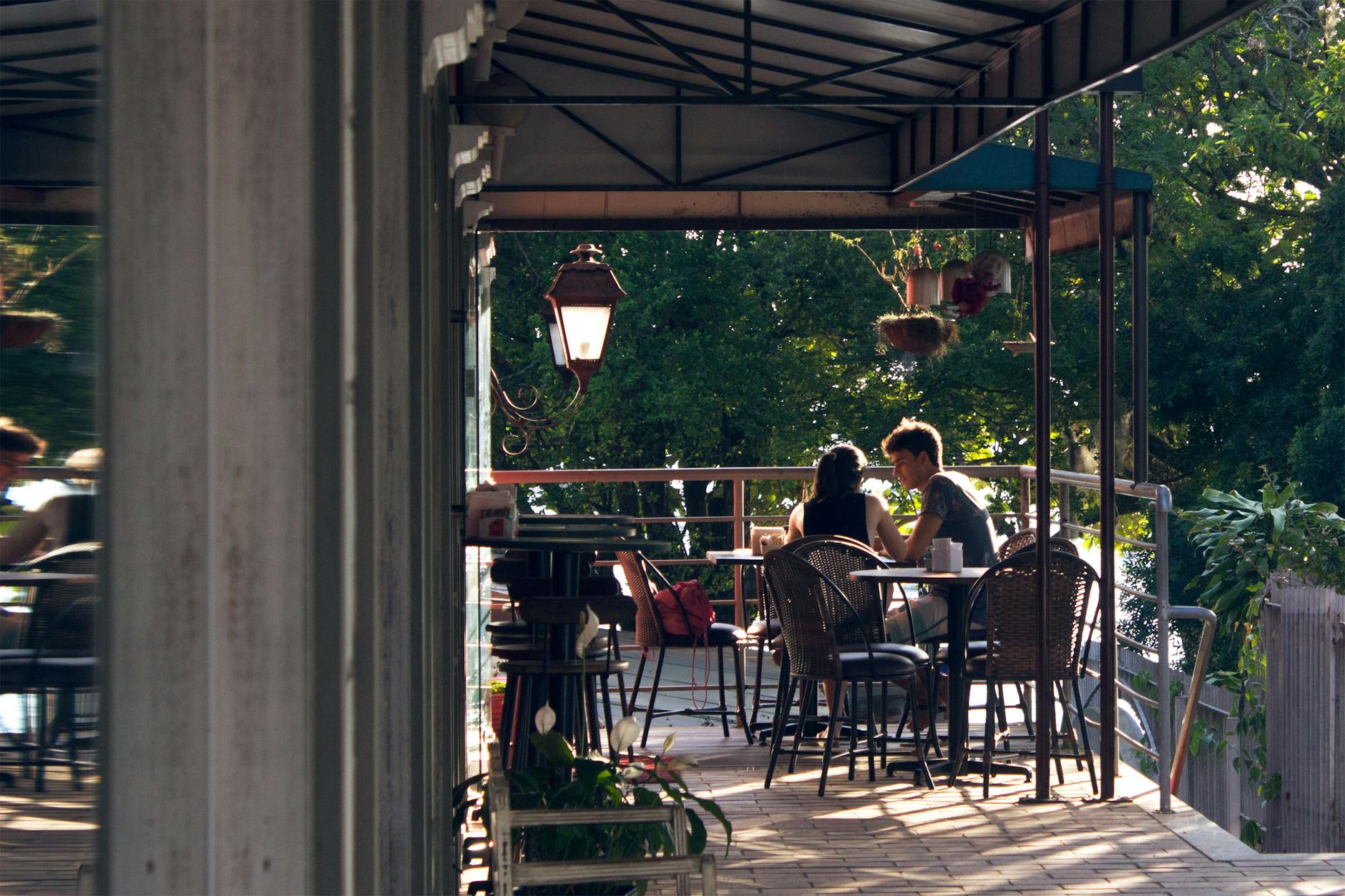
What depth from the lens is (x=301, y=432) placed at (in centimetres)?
138

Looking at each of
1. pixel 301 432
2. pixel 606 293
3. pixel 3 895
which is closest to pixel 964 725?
pixel 606 293

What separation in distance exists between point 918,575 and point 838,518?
32.6 inches

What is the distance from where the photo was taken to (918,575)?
561 cm

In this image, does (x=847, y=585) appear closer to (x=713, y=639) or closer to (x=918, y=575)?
(x=918, y=575)

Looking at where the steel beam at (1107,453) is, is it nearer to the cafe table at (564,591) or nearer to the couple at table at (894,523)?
the couple at table at (894,523)

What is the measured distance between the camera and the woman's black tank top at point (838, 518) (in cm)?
638

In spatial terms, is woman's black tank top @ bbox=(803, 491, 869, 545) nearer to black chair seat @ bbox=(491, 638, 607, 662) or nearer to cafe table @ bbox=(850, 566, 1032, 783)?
cafe table @ bbox=(850, 566, 1032, 783)

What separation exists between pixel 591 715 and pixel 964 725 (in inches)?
62.1

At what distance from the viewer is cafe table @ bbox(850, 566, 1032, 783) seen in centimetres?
565

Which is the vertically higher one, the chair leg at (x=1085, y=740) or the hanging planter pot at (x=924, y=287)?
the hanging planter pot at (x=924, y=287)

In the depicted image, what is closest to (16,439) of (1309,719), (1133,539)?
(1133,539)

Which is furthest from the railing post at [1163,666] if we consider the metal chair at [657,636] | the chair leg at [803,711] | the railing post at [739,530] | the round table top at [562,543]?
the railing post at [739,530]

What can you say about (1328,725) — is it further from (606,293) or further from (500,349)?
(500,349)

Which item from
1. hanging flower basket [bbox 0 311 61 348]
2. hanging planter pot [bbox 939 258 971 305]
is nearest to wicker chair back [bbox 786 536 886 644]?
hanging planter pot [bbox 939 258 971 305]
